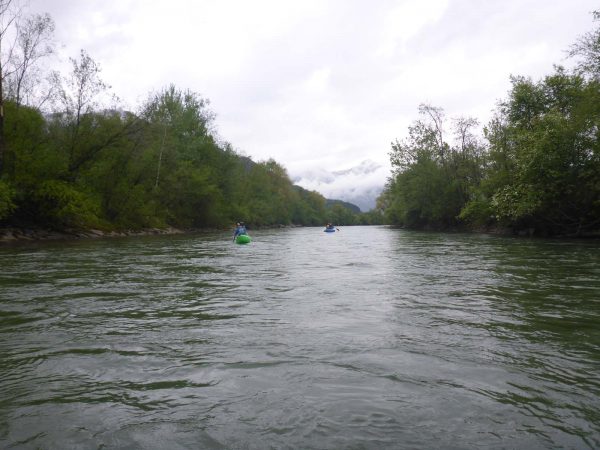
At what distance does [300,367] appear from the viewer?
4500 millimetres

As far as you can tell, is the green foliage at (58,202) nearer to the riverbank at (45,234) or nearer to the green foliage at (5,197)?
the riverbank at (45,234)

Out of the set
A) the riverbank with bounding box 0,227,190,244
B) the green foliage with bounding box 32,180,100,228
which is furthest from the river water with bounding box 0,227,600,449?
the green foliage with bounding box 32,180,100,228

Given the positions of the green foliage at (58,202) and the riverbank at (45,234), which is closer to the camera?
the riverbank at (45,234)

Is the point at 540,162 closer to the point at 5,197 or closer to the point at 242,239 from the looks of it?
the point at 242,239

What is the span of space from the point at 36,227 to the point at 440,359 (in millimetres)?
31492

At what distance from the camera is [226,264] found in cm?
1456

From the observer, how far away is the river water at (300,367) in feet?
10.3

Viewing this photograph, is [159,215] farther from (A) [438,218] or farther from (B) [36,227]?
(A) [438,218]

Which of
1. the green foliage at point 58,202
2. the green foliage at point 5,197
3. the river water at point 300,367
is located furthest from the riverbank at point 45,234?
the river water at point 300,367

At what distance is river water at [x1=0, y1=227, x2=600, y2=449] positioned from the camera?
3.14 meters

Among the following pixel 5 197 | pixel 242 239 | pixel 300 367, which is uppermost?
pixel 5 197

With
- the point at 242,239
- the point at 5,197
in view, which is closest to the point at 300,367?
the point at 242,239

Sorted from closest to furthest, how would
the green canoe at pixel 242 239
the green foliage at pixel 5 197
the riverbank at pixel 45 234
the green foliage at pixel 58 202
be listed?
the green foliage at pixel 5 197 → the green canoe at pixel 242 239 → the riverbank at pixel 45 234 → the green foliage at pixel 58 202

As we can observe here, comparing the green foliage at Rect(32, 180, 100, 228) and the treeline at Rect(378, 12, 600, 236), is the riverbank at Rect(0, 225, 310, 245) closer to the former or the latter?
the green foliage at Rect(32, 180, 100, 228)
